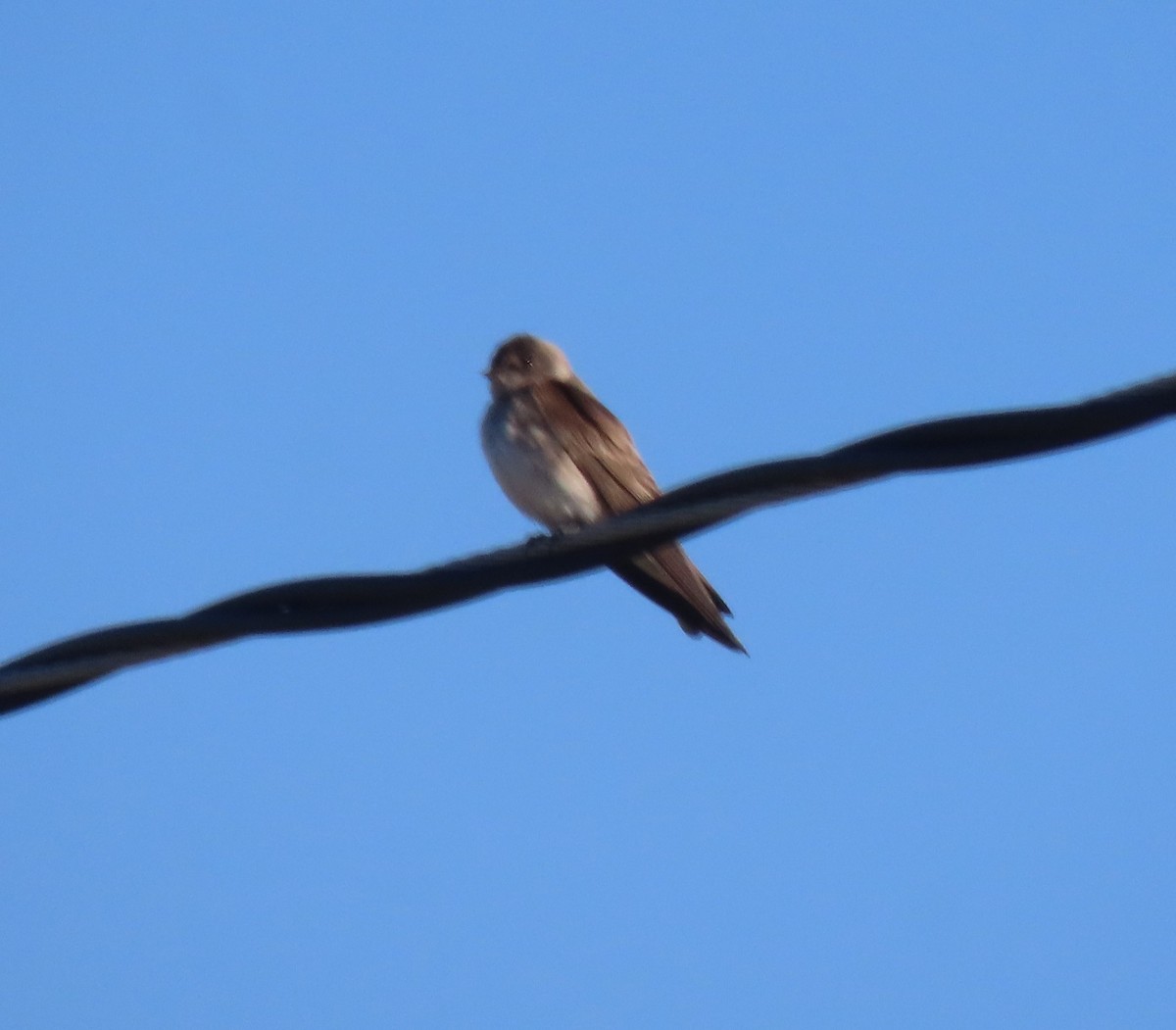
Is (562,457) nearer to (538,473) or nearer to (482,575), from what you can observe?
(538,473)

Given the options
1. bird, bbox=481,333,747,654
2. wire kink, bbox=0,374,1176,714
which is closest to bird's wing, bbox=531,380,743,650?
bird, bbox=481,333,747,654

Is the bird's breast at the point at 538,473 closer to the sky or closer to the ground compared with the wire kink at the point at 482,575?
closer to the sky

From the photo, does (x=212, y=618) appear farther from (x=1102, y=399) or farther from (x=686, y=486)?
(x=1102, y=399)

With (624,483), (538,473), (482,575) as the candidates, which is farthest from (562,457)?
(482,575)

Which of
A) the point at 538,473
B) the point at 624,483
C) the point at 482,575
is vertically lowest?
the point at 482,575

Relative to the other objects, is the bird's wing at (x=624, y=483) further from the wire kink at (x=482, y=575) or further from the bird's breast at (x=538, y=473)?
the wire kink at (x=482, y=575)

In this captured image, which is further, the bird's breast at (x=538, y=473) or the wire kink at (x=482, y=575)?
the bird's breast at (x=538, y=473)

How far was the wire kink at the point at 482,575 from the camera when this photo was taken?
3533 mm

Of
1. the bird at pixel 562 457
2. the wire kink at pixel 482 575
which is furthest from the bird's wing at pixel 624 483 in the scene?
the wire kink at pixel 482 575

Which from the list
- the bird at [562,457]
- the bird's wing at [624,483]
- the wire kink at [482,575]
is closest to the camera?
the wire kink at [482,575]

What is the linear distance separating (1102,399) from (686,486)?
0.83 meters

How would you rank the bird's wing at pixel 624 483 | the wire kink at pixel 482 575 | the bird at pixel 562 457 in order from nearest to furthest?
the wire kink at pixel 482 575 < the bird's wing at pixel 624 483 < the bird at pixel 562 457

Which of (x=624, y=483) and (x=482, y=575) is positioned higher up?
(x=624, y=483)

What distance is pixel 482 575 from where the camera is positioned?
3.81 metres
